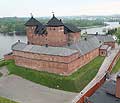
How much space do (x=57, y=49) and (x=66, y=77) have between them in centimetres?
376

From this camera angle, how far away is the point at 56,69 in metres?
28.2

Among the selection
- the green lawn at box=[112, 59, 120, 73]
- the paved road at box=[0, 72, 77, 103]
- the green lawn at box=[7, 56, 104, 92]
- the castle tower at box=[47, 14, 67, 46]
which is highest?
the castle tower at box=[47, 14, 67, 46]

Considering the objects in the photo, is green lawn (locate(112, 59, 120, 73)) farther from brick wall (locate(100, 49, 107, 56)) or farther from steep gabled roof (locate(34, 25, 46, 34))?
steep gabled roof (locate(34, 25, 46, 34))

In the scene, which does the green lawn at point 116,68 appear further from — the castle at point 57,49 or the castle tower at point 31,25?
the castle tower at point 31,25

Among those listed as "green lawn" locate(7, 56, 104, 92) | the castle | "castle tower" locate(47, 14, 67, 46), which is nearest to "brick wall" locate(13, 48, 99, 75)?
the castle

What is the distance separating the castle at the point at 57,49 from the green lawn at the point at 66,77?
0.79m

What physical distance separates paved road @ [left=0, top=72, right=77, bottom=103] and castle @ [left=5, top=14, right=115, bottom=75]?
3.05 m

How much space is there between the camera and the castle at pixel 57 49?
27.9 metres

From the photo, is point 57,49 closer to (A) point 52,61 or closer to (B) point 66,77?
(A) point 52,61

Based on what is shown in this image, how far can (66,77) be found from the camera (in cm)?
2692

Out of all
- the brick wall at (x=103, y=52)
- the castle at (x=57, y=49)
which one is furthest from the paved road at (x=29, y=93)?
the brick wall at (x=103, y=52)

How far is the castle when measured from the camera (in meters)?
27.9

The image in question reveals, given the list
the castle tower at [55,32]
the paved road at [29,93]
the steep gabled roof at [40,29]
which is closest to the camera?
the paved road at [29,93]

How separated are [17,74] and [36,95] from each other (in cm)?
767
